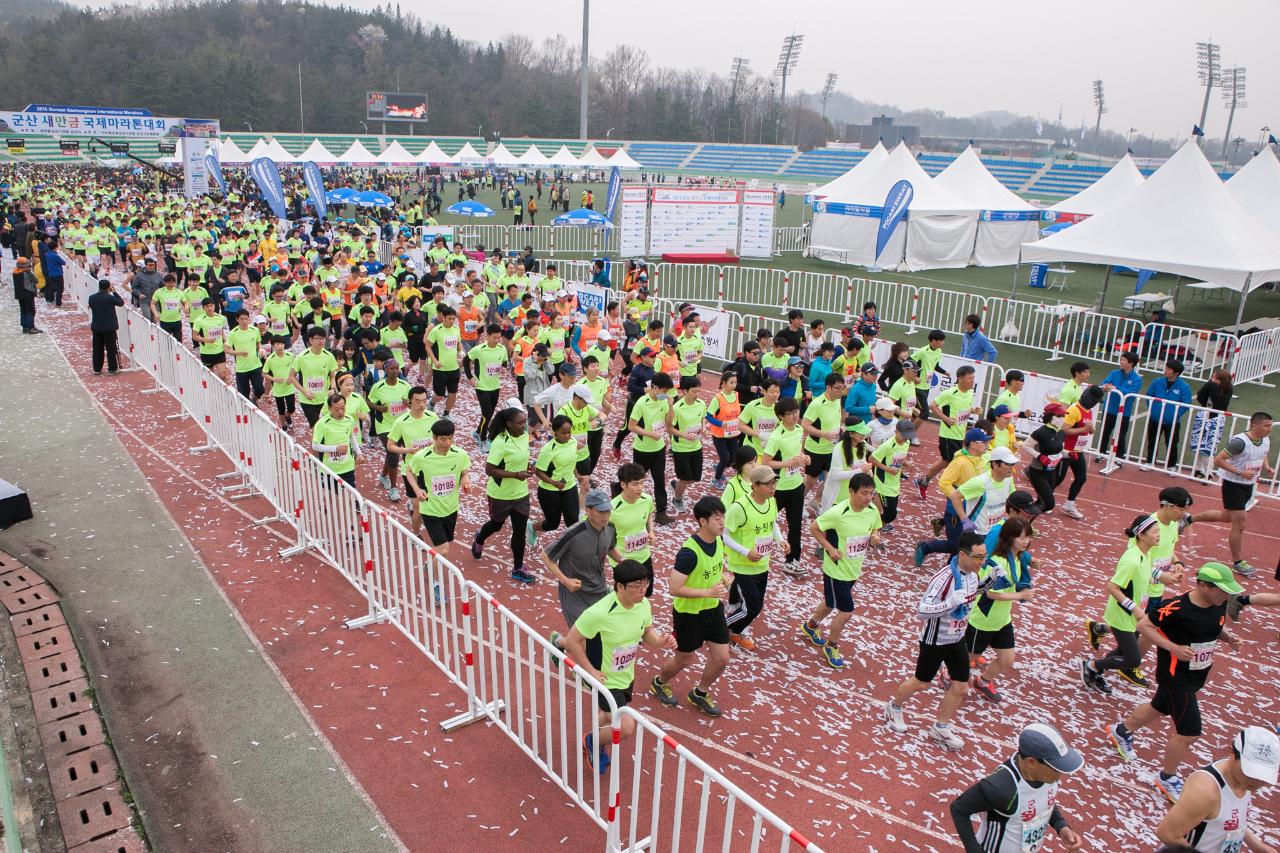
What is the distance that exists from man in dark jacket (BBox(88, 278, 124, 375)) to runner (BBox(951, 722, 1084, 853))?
51.4 ft

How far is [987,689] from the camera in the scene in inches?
266

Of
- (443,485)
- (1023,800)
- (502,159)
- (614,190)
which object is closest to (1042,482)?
(1023,800)

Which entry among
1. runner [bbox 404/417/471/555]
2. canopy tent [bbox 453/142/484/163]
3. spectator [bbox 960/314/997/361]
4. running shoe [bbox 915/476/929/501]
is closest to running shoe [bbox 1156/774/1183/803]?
running shoe [bbox 915/476/929/501]

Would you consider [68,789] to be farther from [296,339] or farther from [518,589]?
[296,339]

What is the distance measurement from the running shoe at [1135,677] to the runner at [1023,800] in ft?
11.2

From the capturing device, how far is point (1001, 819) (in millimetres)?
4020

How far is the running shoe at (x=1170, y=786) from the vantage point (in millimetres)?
5711

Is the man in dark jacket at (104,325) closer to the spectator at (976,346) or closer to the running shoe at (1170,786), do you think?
the spectator at (976,346)

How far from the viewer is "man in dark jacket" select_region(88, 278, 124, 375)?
1482 cm

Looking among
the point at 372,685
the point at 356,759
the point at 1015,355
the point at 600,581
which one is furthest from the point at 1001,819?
the point at 1015,355

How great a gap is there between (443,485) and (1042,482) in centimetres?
647

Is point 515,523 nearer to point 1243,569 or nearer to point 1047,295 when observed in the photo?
point 1243,569

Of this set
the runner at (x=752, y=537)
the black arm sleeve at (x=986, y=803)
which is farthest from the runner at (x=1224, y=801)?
the runner at (x=752, y=537)

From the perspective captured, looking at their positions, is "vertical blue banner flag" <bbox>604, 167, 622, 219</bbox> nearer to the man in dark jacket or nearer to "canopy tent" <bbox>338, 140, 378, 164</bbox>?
the man in dark jacket
